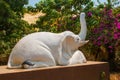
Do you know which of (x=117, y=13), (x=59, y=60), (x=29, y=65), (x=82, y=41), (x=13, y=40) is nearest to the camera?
(x=29, y=65)

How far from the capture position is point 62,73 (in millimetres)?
5406

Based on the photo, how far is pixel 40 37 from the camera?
550 centimetres

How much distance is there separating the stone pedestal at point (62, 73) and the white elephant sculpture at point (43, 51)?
18 cm

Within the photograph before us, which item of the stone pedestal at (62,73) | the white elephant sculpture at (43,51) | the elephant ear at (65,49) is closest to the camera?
the stone pedestal at (62,73)

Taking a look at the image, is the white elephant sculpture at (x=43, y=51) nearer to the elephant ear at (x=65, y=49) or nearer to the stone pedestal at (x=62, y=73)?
the elephant ear at (x=65, y=49)

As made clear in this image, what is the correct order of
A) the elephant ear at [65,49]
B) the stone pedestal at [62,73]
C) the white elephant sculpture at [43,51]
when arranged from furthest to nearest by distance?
1. the elephant ear at [65,49]
2. the white elephant sculpture at [43,51]
3. the stone pedestal at [62,73]

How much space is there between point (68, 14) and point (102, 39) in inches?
72.6

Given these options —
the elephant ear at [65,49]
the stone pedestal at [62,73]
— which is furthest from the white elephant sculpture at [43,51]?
the stone pedestal at [62,73]

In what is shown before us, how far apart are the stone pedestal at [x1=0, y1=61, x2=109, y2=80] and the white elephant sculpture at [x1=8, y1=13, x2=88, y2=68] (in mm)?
177

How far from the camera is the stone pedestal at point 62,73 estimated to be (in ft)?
15.9

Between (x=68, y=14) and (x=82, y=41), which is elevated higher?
(x=68, y=14)

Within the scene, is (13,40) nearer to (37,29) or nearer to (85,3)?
(37,29)

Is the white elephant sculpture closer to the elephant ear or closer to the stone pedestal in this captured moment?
the elephant ear

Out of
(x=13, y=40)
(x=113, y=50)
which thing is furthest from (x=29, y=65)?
(x=113, y=50)
